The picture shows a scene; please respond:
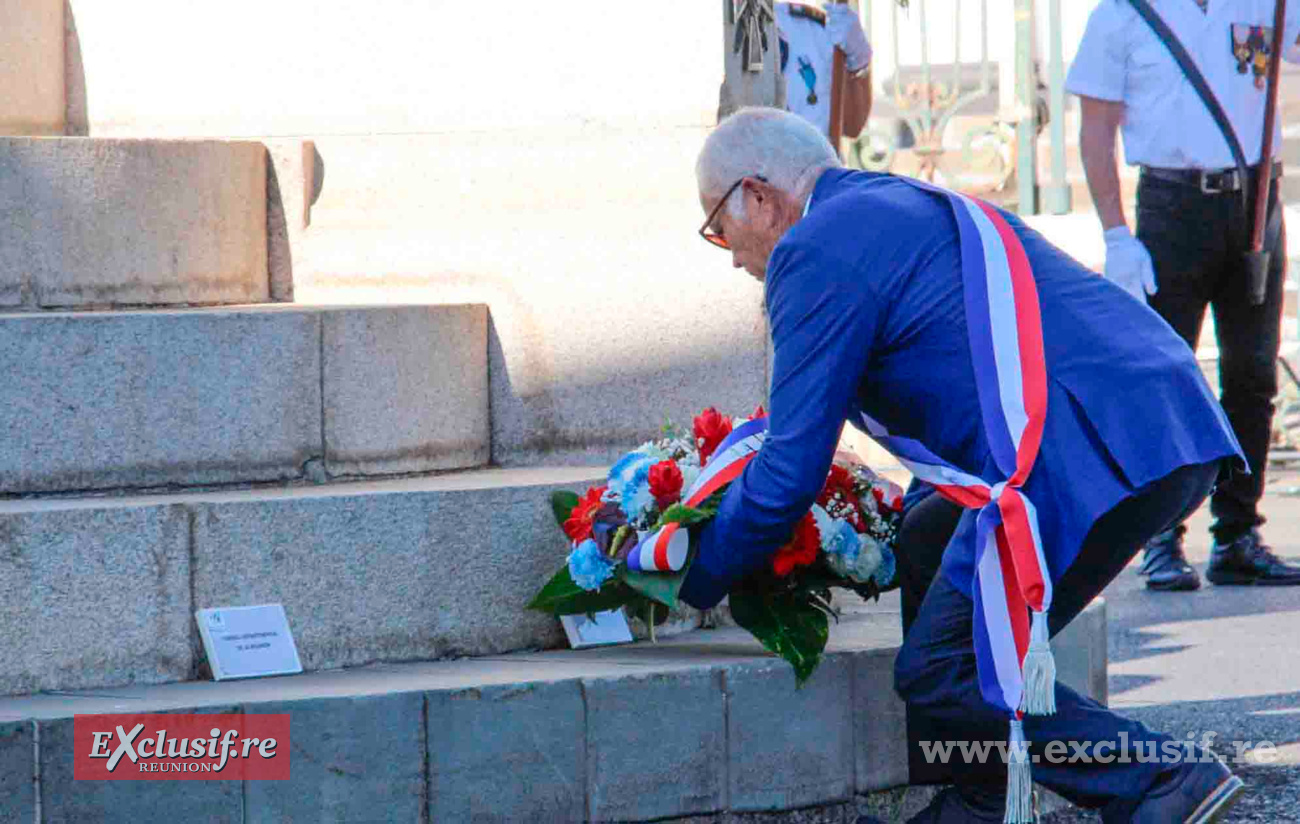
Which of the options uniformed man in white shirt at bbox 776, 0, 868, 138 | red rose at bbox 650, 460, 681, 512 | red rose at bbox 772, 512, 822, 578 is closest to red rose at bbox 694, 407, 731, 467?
red rose at bbox 650, 460, 681, 512

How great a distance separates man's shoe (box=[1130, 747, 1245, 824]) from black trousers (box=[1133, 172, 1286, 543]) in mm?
2873

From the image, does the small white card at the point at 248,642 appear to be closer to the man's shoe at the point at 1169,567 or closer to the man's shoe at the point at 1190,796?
the man's shoe at the point at 1190,796

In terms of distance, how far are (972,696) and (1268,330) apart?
3331 millimetres

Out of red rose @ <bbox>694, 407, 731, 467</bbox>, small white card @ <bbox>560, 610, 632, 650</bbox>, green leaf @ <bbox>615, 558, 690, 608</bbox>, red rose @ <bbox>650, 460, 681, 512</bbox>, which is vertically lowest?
small white card @ <bbox>560, 610, 632, 650</bbox>

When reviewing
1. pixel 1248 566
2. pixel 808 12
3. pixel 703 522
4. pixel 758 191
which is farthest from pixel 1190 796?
pixel 808 12

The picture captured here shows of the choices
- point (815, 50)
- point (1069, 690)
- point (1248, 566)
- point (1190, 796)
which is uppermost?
point (815, 50)

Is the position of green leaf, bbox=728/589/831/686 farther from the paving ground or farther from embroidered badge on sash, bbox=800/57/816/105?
embroidered badge on sash, bbox=800/57/816/105

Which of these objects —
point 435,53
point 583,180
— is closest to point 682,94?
point 583,180

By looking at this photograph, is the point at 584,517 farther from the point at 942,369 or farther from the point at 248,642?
the point at 942,369

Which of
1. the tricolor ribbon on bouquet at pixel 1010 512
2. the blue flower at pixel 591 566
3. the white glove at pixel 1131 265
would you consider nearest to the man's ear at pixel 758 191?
the tricolor ribbon on bouquet at pixel 1010 512

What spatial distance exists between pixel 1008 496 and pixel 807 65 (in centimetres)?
434

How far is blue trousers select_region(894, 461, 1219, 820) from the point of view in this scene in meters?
3.33

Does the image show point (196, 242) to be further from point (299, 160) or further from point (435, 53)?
point (435, 53)

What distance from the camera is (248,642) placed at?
3787mm
